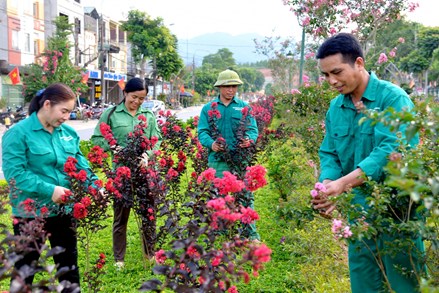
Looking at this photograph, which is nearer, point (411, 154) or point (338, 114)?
point (411, 154)

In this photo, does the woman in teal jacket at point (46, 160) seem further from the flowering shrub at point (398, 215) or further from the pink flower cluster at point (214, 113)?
the pink flower cluster at point (214, 113)

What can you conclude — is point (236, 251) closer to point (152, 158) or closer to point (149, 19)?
point (152, 158)

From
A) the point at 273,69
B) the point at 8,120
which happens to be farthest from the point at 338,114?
the point at 273,69

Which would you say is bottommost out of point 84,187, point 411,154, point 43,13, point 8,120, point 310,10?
point 8,120

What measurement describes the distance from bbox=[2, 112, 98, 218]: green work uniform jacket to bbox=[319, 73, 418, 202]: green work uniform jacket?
1.67 metres

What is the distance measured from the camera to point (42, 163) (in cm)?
334

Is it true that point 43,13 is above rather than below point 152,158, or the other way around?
above

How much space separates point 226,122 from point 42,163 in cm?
235

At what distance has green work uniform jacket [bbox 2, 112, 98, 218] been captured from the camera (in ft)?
10.5

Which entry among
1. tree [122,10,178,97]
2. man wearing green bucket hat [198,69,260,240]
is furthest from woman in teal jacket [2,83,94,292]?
tree [122,10,178,97]

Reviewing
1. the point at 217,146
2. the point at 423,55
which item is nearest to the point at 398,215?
the point at 217,146

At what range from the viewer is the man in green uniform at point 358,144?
2.51 metres

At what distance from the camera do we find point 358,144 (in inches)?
108

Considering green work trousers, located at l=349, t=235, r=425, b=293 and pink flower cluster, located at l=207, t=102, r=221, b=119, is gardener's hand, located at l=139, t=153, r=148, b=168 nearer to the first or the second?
pink flower cluster, located at l=207, t=102, r=221, b=119
